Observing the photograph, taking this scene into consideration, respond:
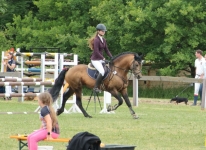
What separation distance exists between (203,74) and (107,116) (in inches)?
363

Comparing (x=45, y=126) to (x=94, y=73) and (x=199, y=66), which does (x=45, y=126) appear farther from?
(x=199, y=66)

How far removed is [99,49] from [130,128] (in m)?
4.40

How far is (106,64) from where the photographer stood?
23062mm

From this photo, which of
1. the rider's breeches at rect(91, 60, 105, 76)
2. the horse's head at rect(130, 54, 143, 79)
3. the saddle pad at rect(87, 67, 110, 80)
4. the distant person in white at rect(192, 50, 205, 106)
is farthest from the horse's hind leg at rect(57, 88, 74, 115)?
the distant person in white at rect(192, 50, 205, 106)

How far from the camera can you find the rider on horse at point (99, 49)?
22.0 meters

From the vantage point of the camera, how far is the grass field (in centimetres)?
1510

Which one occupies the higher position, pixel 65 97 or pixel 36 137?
pixel 65 97

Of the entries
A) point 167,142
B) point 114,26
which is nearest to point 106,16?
point 114,26

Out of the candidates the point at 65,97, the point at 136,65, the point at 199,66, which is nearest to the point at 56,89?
the point at 65,97

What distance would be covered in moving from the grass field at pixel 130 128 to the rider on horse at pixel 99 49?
1.20 metres

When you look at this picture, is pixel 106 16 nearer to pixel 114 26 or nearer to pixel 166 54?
pixel 114 26

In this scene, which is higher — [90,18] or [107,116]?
[90,18]

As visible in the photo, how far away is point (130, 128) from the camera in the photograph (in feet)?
60.6

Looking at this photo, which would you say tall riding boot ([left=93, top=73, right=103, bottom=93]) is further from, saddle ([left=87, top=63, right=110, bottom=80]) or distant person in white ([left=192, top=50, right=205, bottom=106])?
distant person in white ([left=192, top=50, right=205, bottom=106])
